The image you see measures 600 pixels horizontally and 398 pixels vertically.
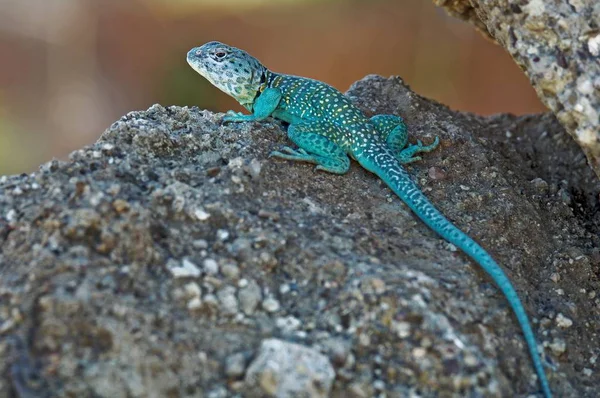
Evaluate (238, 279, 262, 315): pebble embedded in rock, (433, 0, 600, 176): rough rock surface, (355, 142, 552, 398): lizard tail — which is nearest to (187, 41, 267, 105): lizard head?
(355, 142, 552, 398): lizard tail

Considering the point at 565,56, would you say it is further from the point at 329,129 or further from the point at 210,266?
the point at 210,266

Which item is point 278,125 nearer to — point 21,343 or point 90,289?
point 90,289

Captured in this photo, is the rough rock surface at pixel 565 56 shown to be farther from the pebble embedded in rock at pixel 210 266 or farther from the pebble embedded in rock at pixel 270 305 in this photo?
the pebble embedded in rock at pixel 210 266

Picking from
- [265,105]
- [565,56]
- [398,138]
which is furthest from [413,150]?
[565,56]

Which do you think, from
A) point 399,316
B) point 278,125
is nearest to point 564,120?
point 399,316

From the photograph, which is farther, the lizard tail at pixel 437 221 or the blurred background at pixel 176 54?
the blurred background at pixel 176 54

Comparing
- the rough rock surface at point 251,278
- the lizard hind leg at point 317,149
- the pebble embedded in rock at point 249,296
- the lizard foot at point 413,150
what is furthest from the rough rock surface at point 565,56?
the pebble embedded in rock at point 249,296
